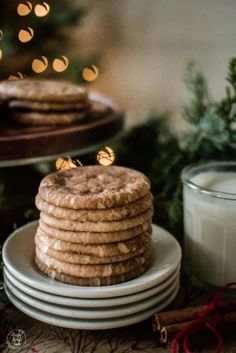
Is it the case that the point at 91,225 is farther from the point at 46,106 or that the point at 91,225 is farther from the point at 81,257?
the point at 46,106

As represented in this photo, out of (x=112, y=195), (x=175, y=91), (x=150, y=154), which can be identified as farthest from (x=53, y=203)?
(x=175, y=91)

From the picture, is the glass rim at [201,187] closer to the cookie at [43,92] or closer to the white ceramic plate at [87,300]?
the white ceramic plate at [87,300]

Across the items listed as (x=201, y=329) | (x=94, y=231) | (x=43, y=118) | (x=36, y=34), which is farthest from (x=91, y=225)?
(x=36, y=34)

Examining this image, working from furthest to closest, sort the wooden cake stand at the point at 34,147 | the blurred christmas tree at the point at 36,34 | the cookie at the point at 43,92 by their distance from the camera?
the blurred christmas tree at the point at 36,34 < the cookie at the point at 43,92 < the wooden cake stand at the point at 34,147

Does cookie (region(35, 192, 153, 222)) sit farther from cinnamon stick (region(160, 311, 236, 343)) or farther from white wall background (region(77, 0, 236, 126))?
white wall background (region(77, 0, 236, 126))

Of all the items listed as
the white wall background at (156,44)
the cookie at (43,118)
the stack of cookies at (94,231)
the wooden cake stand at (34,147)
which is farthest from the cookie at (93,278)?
the white wall background at (156,44)

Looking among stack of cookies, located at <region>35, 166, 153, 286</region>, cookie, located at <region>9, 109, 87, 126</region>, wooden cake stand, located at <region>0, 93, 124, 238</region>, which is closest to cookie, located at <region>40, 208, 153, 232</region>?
stack of cookies, located at <region>35, 166, 153, 286</region>
